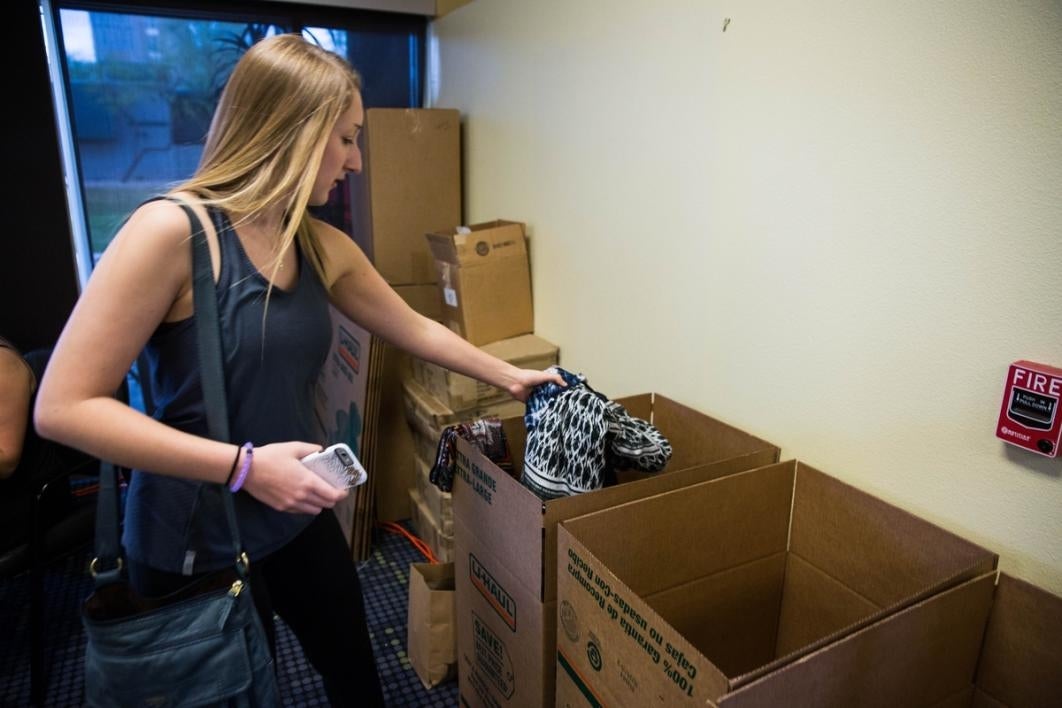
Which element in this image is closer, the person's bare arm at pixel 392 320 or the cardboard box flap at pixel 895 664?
the cardboard box flap at pixel 895 664

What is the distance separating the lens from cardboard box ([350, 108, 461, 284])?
8.71ft

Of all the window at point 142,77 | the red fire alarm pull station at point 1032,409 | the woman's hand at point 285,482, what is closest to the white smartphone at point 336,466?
the woman's hand at point 285,482

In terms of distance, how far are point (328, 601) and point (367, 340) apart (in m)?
1.18

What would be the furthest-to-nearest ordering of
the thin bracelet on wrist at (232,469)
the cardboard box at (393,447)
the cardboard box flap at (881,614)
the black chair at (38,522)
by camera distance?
the cardboard box at (393,447) < the black chair at (38,522) < the thin bracelet on wrist at (232,469) < the cardboard box flap at (881,614)

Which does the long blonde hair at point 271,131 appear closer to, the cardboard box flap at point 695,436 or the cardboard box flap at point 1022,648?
the cardboard box flap at point 695,436

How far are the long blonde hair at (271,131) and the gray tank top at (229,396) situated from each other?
0.06 meters

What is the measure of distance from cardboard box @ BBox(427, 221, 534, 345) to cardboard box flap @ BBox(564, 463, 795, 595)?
1.21m

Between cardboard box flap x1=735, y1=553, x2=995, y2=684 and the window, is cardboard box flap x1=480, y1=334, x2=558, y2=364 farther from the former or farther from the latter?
the window

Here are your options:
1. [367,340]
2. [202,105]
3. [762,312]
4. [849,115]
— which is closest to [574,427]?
[762,312]

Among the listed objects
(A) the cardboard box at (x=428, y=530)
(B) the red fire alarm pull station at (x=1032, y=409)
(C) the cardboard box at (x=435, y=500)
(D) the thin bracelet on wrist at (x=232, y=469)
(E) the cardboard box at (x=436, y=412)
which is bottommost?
(A) the cardboard box at (x=428, y=530)

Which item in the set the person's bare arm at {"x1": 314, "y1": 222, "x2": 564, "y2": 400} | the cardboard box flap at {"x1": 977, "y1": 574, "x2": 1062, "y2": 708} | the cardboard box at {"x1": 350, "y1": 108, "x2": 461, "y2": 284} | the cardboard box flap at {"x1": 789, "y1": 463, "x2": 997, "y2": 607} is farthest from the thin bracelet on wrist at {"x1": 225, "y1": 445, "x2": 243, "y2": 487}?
the cardboard box at {"x1": 350, "y1": 108, "x2": 461, "y2": 284}

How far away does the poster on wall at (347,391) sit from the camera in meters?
2.35

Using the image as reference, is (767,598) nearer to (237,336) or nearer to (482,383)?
(482,383)

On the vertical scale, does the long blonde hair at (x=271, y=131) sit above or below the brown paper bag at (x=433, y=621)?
above
